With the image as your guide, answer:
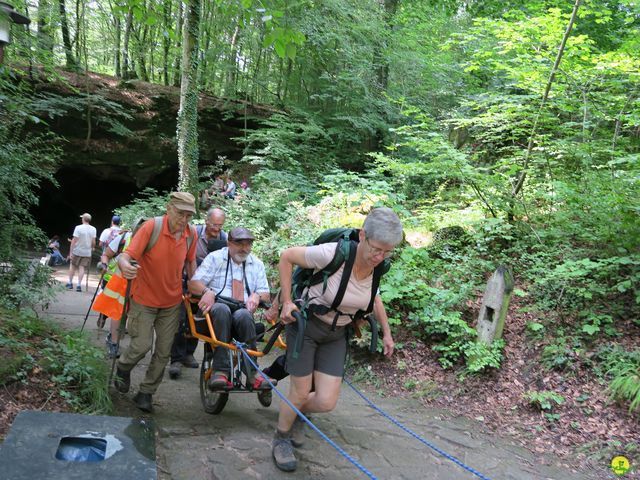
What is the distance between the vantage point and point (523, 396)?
5906 millimetres

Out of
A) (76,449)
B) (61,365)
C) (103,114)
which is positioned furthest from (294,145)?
(76,449)

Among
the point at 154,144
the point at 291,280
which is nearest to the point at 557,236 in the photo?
the point at 291,280

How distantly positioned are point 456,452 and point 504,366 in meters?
1.99

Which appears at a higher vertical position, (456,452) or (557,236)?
(557,236)

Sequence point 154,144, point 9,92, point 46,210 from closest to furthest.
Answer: point 9,92 < point 154,144 < point 46,210

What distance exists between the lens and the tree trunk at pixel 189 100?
12312mm

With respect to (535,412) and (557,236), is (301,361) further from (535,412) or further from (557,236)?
(557,236)

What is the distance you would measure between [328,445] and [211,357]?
1.41m

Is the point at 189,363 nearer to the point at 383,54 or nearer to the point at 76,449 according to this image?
the point at 76,449

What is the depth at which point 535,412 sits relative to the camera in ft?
18.9

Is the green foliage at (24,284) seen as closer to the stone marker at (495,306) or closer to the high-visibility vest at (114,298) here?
the high-visibility vest at (114,298)

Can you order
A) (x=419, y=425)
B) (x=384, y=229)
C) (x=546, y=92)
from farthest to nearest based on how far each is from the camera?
(x=546, y=92)
(x=419, y=425)
(x=384, y=229)

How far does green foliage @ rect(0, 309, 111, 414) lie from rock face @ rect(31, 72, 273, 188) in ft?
43.7

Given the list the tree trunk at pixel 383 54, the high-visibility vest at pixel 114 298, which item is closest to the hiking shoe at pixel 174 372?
the high-visibility vest at pixel 114 298
